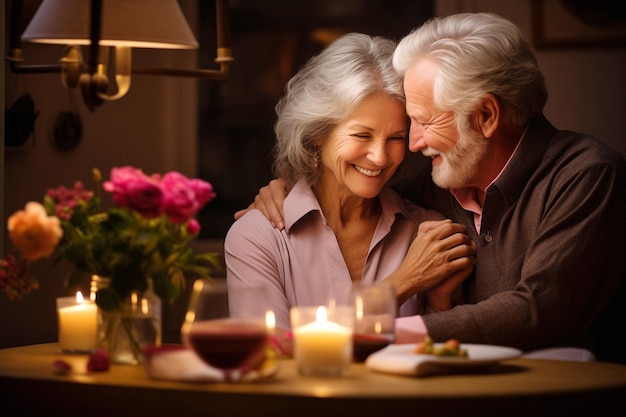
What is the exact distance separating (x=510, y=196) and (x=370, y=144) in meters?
0.39

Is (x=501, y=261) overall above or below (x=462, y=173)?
below

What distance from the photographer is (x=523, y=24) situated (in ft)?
14.2

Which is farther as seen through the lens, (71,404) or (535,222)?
(535,222)

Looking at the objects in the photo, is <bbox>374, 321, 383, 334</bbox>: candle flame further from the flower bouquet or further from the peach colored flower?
the peach colored flower

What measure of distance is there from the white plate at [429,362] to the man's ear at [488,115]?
3.00 feet

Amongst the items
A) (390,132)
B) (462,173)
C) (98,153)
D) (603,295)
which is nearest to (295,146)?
(390,132)

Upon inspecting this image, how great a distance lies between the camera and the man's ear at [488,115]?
250 cm

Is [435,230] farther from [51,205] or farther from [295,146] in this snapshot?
[51,205]

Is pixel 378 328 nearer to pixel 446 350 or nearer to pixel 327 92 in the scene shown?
pixel 446 350

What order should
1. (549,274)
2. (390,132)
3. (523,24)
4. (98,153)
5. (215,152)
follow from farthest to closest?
(215,152)
(523,24)
(98,153)
(390,132)
(549,274)

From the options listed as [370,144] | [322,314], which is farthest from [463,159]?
[322,314]

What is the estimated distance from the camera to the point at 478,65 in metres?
2.50

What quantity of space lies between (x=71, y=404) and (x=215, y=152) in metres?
3.24

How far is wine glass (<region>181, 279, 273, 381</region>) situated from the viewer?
1.51 metres
